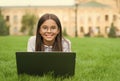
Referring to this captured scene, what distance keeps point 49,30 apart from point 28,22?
63973 mm

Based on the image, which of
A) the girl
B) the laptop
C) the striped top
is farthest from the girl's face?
the laptop

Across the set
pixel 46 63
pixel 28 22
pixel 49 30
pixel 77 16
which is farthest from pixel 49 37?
pixel 77 16

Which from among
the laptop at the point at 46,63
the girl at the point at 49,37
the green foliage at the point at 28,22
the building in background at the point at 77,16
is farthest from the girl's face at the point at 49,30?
the building in background at the point at 77,16

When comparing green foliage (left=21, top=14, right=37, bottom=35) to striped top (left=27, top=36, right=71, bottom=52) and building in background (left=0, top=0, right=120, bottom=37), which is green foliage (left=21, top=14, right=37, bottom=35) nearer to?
building in background (left=0, top=0, right=120, bottom=37)

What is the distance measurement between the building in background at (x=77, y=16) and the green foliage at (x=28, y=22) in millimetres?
2511

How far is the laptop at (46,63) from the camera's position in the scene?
451 cm

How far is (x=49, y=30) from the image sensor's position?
495 cm

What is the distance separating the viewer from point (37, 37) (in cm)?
504

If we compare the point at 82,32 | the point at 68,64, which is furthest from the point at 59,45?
the point at 82,32

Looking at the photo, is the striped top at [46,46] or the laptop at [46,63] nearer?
the laptop at [46,63]

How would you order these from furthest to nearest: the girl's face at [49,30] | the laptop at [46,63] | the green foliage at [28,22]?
the green foliage at [28,22] → the girl's face at [49,30] → the laptop at [46,63]

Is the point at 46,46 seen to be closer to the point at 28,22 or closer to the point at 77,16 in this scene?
the point at 28,22

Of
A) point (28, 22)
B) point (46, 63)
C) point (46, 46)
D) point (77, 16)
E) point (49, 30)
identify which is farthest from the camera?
point (77, 16)

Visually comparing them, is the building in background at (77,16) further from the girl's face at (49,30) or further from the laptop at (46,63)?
the laptop at (46,63)
